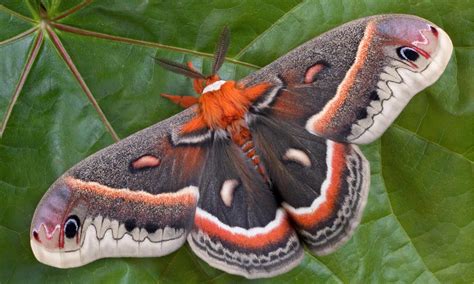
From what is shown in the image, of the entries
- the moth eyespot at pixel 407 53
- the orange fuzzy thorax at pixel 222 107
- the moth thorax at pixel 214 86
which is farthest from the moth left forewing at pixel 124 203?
the moth eyespot at pixel 407 53

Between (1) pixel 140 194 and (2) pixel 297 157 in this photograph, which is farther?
(2) pixel 297 157

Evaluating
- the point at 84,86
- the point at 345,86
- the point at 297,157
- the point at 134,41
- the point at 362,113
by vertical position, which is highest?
the point at 134,41

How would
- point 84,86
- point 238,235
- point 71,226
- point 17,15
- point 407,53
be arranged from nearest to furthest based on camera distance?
1. point 71,226
2. point 407,53
3. point 238,235
4. point 17,15
5. point 84,86

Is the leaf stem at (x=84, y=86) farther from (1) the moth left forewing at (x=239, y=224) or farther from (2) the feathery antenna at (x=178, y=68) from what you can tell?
(1) the moth left forewing at (x=239, y=224)

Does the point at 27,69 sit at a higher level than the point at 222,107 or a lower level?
higher

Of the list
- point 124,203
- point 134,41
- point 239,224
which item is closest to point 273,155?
point 239,224

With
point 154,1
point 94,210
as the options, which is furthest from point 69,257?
point 154,1

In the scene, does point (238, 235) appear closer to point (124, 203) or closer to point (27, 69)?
point (124, 203)

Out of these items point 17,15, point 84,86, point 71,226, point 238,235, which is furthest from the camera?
point 84,86

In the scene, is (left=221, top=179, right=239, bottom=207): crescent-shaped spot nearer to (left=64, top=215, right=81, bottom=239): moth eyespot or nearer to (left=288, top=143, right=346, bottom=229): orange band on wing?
(left=288, top=143, right=346, bottom=229): orange band on wing
